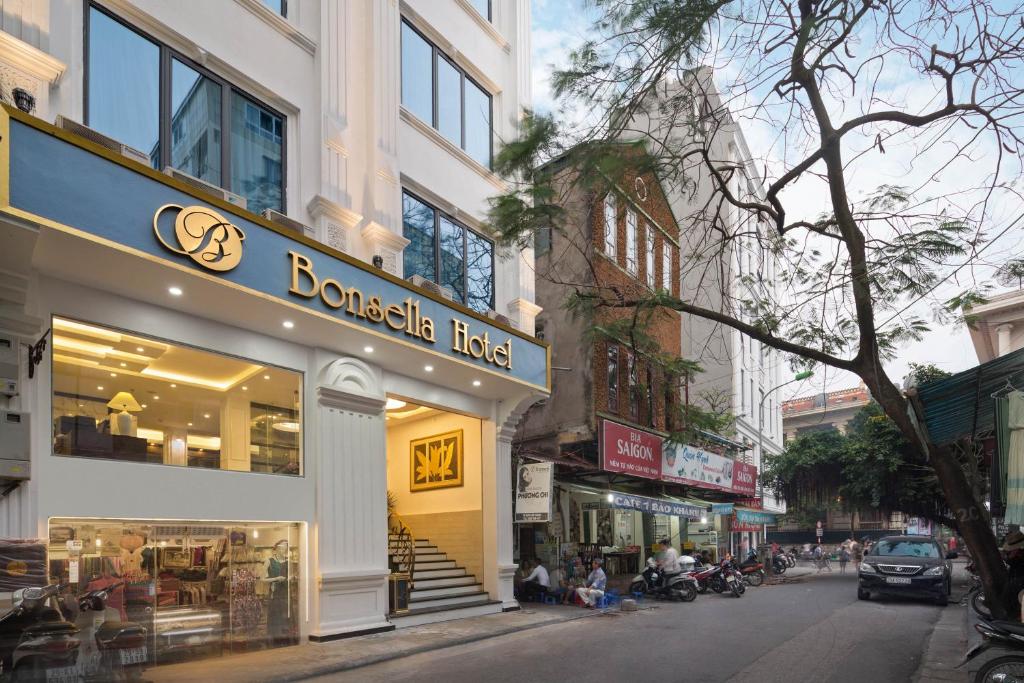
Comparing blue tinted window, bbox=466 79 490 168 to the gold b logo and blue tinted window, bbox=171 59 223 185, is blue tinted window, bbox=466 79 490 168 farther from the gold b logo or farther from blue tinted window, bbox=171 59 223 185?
the gold b logo

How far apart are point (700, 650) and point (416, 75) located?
10660 mm

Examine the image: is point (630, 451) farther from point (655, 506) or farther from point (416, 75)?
point (416, 75)

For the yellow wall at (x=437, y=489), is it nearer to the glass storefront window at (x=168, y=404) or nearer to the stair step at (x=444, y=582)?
the stair step at (x=444, y=582)

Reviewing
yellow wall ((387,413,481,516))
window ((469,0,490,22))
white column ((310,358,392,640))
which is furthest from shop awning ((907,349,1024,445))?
window ((469,0,490,22))

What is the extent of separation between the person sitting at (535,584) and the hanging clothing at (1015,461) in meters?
11.1

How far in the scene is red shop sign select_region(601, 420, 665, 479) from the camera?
19672 mm

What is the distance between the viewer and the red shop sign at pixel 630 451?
19672mm

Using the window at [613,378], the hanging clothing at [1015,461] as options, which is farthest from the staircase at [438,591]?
the hanging clothing at [1015,461]

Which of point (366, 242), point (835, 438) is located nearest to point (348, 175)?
point (366, 242)

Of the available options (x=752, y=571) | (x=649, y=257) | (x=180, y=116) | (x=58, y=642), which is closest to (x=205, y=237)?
(x=180, y=116)

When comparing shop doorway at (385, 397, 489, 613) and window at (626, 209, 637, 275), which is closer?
shop doorway at (385, 397, 489, 613)

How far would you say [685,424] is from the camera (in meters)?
25.1

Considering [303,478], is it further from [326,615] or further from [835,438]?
[835,438]

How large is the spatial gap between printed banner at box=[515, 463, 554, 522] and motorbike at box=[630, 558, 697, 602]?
503 cm
